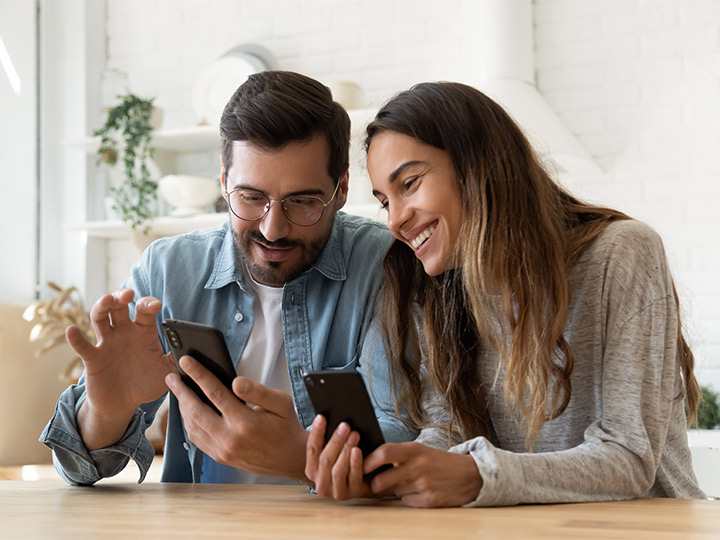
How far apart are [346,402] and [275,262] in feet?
2.01

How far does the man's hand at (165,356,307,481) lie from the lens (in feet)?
3.87

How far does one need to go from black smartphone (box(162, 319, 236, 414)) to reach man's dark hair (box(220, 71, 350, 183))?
51 cm

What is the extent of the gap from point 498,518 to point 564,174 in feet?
7.88

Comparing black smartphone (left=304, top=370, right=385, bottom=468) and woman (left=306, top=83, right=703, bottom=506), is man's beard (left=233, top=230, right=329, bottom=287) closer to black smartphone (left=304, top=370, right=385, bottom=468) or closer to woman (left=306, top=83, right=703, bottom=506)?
woman (left=306, top=83, right=703, bottom=506)

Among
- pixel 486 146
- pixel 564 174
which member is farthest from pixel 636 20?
pixel 486 146

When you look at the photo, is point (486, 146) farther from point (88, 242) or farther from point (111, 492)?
point (88, 242)

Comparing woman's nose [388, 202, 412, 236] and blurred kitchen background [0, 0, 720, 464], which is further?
blurred kitchen background [0, 0, 720, 464]

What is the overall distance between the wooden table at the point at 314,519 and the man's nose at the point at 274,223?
1.69ft

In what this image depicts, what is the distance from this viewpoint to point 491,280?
132 cm

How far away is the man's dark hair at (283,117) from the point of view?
1576 millimetres

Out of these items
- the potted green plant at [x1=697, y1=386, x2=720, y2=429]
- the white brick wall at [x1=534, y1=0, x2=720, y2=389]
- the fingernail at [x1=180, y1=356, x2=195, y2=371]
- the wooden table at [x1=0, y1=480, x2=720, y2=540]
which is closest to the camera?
the wooden table at [x1=0, y1=480, x2=720, y2=540]

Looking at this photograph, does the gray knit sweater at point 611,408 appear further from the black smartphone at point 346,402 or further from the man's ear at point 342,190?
the man's ear at point 342,190

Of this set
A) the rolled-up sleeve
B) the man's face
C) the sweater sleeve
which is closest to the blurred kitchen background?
the man's face

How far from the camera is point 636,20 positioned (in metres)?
3.13
